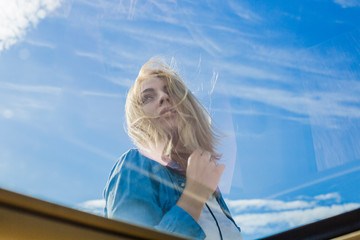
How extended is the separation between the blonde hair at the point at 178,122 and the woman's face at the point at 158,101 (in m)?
0.02

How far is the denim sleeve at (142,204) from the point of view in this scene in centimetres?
151

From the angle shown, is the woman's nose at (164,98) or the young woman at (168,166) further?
the woman's nose at (164,98)

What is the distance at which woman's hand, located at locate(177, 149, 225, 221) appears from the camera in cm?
169

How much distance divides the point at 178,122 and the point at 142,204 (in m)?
0.43

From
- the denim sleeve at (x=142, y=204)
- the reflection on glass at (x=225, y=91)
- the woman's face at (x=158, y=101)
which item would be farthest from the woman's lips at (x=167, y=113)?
the denim sleeve at (x=142, y=204)

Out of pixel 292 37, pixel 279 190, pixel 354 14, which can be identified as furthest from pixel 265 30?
pixel 279 190

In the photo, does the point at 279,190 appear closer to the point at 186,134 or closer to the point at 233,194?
the point at 233,194

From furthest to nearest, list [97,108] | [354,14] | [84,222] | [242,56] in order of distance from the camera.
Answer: [242,56]
[354,14]
[97,108]
[84,222]

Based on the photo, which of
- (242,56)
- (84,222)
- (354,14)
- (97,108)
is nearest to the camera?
(84,222)

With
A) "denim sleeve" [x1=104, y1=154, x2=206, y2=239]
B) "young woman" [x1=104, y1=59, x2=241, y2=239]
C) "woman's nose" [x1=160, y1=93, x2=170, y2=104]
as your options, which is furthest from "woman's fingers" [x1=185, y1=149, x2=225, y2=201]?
"woman's nose" [x1=160, y1=93, x2=170, y2=104]

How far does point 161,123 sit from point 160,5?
20.4 inches

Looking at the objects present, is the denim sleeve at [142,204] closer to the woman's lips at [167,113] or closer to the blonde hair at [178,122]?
the blonde hair at [178,122]

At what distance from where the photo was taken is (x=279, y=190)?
5.80 feet

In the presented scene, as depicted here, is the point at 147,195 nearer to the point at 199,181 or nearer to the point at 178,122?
the point at 199,181
